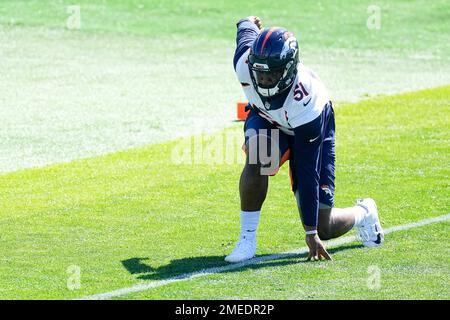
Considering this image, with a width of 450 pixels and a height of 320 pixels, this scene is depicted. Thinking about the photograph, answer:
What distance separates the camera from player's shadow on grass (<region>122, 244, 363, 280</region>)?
9875 mm

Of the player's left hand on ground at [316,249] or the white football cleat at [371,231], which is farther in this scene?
the white football cleat at [371,231]

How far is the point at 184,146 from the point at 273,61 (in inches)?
248

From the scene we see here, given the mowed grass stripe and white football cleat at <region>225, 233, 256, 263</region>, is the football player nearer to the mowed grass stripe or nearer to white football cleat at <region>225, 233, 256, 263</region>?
white football cleat at <region>225, 233, 256, 263</region>

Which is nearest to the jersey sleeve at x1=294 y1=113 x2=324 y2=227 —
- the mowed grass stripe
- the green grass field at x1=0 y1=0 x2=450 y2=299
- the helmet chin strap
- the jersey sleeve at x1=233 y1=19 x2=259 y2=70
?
the helmet chin strap

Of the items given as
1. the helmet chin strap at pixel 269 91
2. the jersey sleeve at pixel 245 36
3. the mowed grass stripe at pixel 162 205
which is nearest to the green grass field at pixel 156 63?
the mowed grass stripe at pixel 162 205

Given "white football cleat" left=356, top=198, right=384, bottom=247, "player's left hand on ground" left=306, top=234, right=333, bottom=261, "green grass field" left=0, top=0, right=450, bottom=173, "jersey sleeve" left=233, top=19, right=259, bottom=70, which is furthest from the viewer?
"green grass field" left=0, top=0, right=450, bottom=173

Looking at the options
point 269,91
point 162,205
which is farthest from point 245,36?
point 162,205

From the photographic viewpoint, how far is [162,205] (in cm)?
1266

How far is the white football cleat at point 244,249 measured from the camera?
1028 centimetres

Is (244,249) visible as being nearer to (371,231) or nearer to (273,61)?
(371,231)

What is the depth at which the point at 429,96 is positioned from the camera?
1928 centimetres

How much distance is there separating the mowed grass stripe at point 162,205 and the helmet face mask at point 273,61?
1.62 meters

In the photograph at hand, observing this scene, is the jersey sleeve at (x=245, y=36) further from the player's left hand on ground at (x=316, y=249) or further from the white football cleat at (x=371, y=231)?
the white football cleat at (x=371, y=231)
